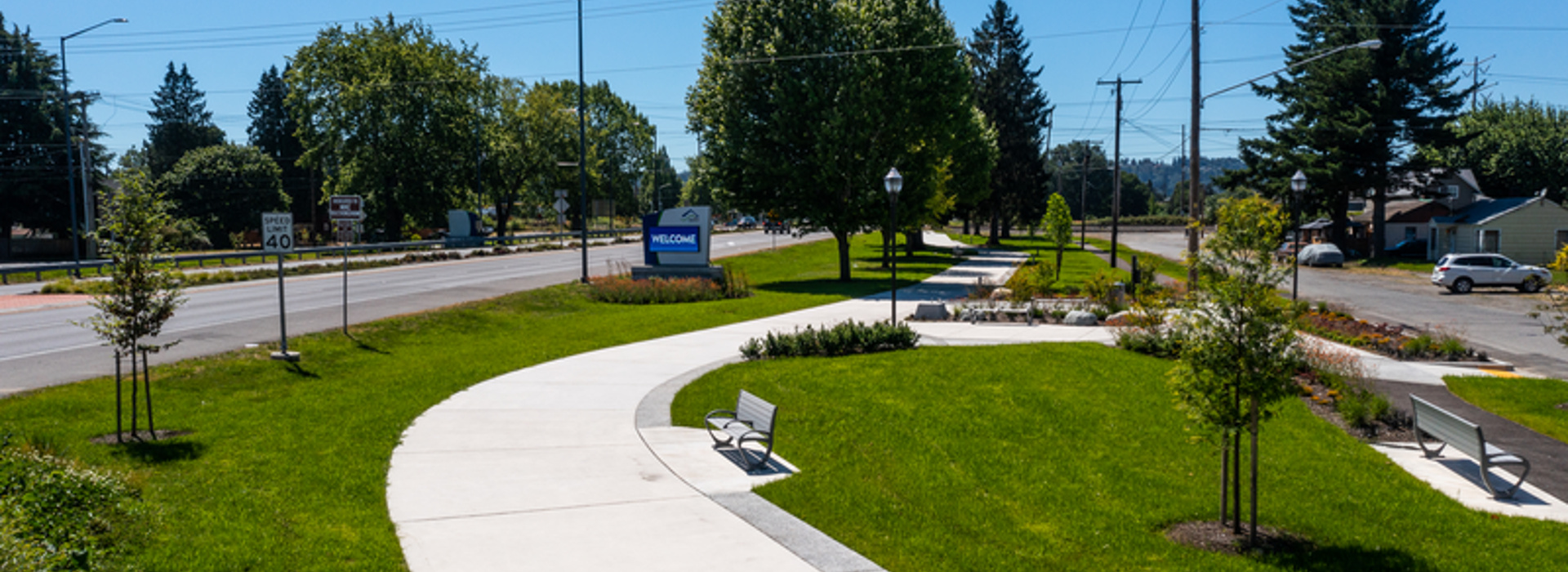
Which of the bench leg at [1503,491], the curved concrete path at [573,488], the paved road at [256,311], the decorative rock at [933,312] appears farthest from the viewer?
the decorative rock at [933,312]

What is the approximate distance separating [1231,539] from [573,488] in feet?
19.0

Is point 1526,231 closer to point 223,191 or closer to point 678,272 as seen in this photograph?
point 678,272

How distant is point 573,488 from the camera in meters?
8.70

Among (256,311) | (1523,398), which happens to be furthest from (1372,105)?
(256,311)

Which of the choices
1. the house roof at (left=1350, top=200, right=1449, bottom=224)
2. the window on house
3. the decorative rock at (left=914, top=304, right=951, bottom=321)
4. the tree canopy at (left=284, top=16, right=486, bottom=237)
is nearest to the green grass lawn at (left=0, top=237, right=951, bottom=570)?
the decorative rock at (left=914, top=304, right=951, bottom=321)

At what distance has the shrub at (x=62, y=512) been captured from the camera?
5.53m

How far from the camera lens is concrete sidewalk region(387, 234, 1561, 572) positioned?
22.7 feet

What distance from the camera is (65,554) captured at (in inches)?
213

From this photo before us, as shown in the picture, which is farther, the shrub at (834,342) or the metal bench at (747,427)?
the shrub at (834,342)

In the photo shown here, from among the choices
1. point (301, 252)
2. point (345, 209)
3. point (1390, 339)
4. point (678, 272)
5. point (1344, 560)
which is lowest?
point (1344, 560)

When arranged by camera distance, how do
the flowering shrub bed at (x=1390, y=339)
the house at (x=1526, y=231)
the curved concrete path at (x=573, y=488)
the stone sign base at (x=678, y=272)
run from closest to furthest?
the curved concrete path at (x=573, y=488), the flowering shrub bed at (x=1390, y=339), the stone sign base at (x=678, y=272), the house at (x=1526, y=231)

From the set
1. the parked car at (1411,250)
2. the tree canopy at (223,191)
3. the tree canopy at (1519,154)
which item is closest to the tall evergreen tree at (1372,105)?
the parked car at (1411,250)

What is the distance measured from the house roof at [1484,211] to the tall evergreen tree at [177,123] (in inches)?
4095

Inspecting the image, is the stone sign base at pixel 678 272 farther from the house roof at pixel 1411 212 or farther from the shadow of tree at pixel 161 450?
the house roof at pixel 1411 212
